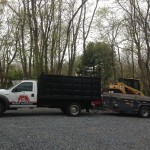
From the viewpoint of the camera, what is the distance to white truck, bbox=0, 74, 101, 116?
18547 millimetres

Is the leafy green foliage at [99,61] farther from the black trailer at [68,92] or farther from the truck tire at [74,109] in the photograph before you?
the truck tire at [74,109]

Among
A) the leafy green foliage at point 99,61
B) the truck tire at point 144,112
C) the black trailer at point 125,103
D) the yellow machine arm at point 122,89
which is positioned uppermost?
the leafy green foliage at point 99,61

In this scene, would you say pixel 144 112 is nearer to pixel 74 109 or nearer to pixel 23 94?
pixel 74 109

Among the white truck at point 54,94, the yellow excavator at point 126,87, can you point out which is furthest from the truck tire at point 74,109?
the yellow excavator at point 126,87

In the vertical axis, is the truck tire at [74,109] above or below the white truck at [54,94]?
below

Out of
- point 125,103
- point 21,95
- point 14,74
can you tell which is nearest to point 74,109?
point 21,95

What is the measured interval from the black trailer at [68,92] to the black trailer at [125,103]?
1272mm

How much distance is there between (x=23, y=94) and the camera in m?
18.8

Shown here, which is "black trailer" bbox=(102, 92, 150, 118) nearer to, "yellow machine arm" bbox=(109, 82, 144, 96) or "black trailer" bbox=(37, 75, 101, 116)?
"black trailer" bbox=(37, 75, 101, 116)

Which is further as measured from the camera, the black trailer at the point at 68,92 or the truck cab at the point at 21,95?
the black trailer at the point at 68,92

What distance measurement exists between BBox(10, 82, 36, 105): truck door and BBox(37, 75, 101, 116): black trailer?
18.9 inches

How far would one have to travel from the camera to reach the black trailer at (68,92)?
63.4 feet

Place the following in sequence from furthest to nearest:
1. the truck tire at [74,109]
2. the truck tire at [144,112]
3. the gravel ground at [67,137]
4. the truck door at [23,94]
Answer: the truck tire at [144,112], the truck tire at [74,109], the truck door at [23,94], the gravel ground at [67,137]

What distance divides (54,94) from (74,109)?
→ 1644mm
